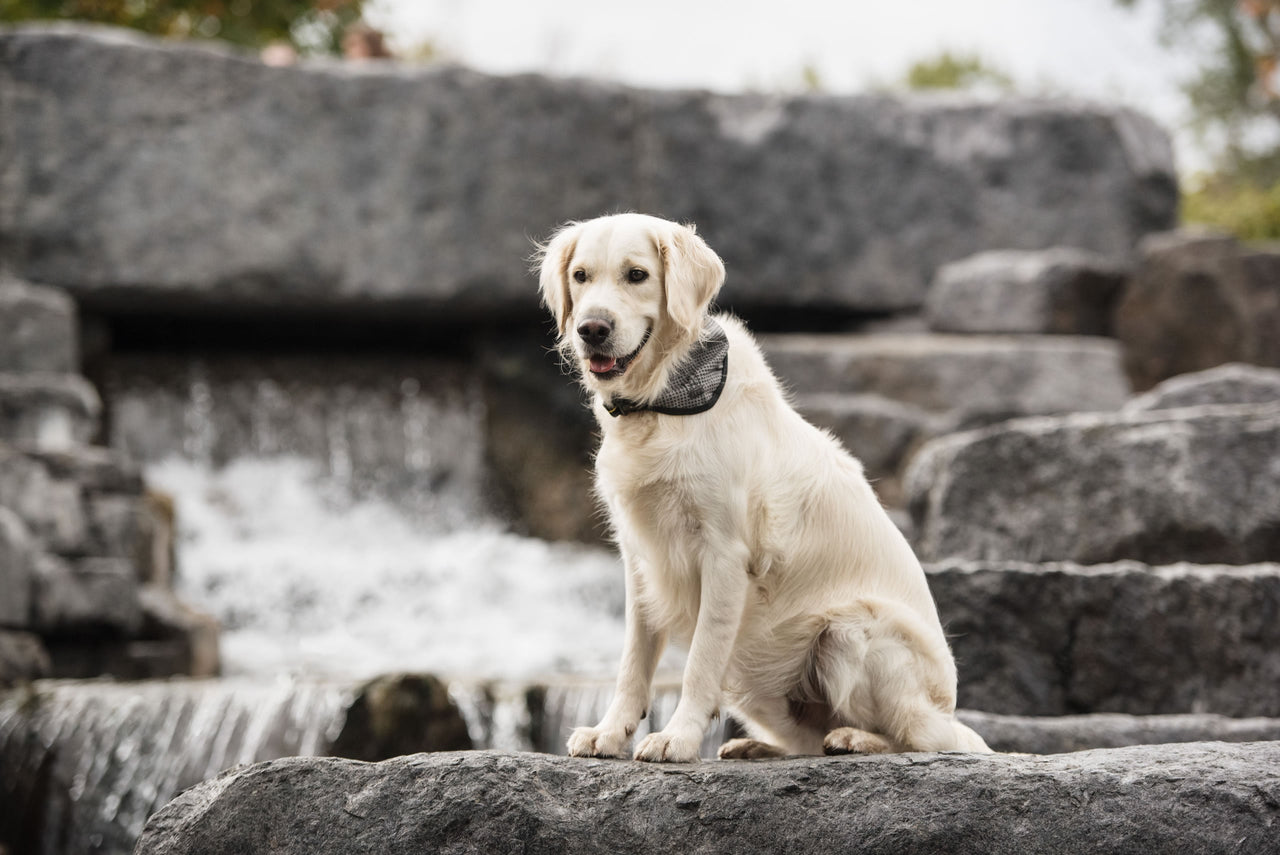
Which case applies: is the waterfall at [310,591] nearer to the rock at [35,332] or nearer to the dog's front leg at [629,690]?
the rock at [35,332]

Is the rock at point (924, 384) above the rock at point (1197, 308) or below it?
below

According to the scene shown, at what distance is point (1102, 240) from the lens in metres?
11.5

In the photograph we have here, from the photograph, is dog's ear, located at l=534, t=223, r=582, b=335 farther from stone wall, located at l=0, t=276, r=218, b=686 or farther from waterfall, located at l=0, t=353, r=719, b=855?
stone wall, located at l=0, t=276, r=218, b=686

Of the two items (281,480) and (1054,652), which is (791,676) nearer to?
(1054,652)

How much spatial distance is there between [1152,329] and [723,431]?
7.81m

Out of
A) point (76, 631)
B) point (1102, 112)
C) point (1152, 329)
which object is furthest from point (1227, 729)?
point (1102, 112)

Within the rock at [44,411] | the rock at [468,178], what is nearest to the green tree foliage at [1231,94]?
the rock at [468,178]

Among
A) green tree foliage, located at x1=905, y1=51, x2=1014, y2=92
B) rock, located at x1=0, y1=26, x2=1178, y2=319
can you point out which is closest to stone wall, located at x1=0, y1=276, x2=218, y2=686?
rock, located at x1=0, y1=26, x2=1178, y2=319

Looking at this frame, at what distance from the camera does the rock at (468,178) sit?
9.94 m

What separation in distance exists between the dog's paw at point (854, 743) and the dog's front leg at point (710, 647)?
0.97 ft

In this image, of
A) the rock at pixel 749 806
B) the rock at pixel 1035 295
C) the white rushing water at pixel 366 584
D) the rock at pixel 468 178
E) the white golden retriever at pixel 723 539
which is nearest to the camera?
the rock at pixel 749 806

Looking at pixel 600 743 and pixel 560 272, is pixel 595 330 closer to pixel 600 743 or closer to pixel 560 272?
pixel 560 272

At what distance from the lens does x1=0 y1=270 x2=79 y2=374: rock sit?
875 cm

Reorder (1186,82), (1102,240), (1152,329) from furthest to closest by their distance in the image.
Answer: (1186,82)
(1102,240)
(1152,329)
